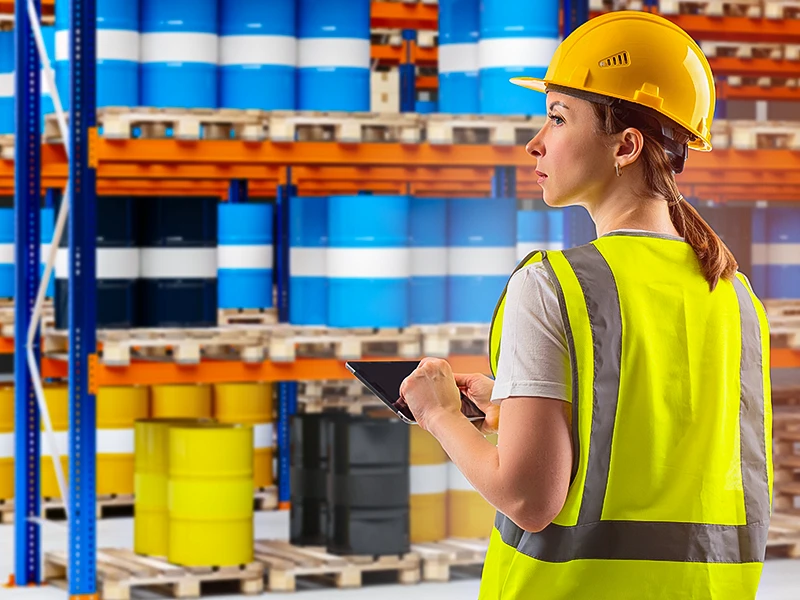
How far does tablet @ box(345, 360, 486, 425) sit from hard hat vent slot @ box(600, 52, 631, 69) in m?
0.57

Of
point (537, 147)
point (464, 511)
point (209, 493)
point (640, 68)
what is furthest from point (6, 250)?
point (640, 68)

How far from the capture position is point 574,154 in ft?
6.58

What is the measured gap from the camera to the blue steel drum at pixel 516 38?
7.03 m

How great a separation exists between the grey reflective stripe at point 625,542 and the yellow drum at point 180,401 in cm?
764

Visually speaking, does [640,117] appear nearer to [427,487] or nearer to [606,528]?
[606,528]

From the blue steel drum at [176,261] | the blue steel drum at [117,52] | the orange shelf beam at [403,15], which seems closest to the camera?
the blue steel drum at [117,52]

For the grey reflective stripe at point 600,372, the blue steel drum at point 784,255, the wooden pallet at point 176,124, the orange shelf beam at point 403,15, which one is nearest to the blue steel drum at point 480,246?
the wooden pallet at point 176,124

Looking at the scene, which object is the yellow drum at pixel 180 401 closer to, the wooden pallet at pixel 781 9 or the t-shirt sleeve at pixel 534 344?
the wooden pallet at pixel 781 9

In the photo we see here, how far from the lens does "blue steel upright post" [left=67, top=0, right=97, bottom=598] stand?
20.8 feet

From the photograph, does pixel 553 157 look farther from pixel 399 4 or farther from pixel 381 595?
pixel 399 4

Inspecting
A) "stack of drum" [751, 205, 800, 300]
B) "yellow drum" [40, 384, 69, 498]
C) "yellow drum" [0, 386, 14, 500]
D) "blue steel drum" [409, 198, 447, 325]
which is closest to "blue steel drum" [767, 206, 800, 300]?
"stack of drum" [751, 205, 800, 300]

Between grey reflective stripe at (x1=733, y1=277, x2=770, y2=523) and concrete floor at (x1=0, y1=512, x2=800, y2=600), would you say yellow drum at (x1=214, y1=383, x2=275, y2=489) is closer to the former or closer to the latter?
concrete floor at (x1=0, y1=512, x2=800, y2=600)

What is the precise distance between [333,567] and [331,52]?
2.65 m

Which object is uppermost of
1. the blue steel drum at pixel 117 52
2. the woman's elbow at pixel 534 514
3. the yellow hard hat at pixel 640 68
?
the blue steel drum at pixel 117 52
